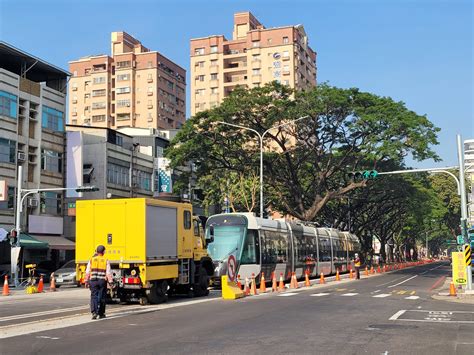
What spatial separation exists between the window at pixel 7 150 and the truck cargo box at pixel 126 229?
2476 centimetres

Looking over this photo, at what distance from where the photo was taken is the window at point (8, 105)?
39875 millimetres

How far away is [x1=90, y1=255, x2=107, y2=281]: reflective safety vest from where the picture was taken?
13781mm

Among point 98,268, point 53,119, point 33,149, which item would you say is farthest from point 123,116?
point 98,268

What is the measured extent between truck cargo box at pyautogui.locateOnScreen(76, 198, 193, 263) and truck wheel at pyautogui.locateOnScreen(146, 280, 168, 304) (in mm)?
810

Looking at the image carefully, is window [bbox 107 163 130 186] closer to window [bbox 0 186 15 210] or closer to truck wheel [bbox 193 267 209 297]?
window [bbox 0 186 15 210]

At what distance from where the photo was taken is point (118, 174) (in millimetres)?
52375

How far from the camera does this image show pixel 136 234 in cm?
1711

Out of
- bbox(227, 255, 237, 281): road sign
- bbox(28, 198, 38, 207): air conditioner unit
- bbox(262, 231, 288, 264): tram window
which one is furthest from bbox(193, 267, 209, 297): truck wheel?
bbox(28, 198, 38, 207): air conditioner unit

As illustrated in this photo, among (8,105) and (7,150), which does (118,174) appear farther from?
(8,105)

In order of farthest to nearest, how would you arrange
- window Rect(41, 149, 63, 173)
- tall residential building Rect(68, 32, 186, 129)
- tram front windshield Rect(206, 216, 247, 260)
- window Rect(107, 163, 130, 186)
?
tall residential building Rect(68, 32, 186, 129) → window Rect(107, 163, 130, 186) → window Rect(41, 149, 63, 173) → tram front windshield Rect(206, 216, 247, 260)

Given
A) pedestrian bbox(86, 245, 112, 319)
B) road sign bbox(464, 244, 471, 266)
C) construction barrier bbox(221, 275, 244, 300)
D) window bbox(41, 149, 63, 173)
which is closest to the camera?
pedestrian bbox(86, 245, 112, 319)

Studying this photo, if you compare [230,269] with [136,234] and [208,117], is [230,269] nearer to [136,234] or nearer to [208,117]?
[136,234]

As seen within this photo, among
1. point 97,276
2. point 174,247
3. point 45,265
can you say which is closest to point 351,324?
point 97,276

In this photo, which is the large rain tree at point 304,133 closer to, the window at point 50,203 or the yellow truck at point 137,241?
the window at point 50,203
